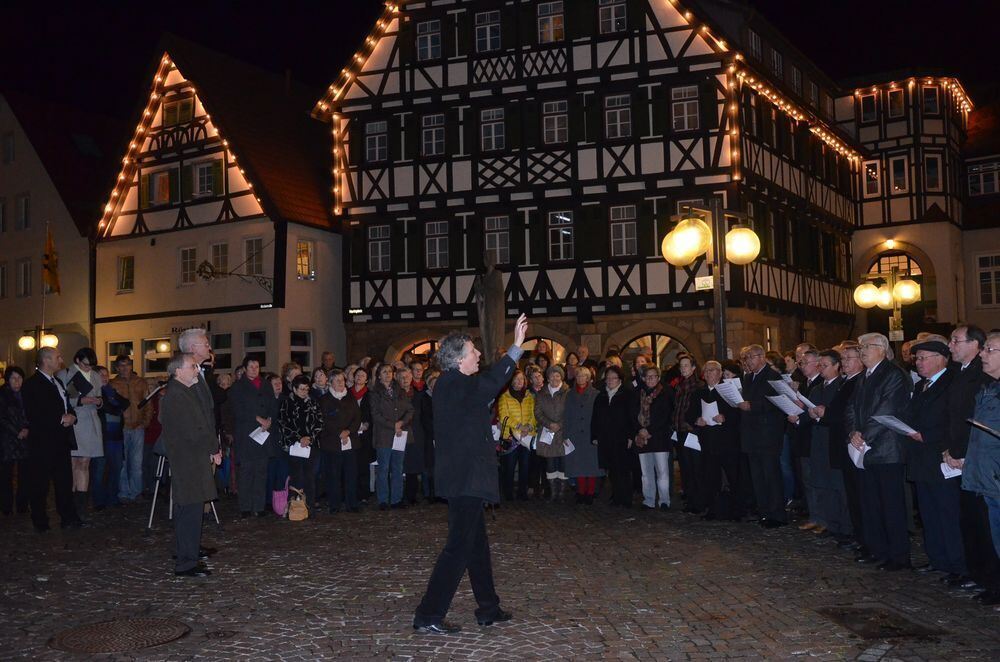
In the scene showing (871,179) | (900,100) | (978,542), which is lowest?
(978,542)

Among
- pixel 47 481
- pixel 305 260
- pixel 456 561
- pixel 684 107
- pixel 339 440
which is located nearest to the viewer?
pixel 456 561

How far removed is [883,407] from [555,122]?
63.0ft

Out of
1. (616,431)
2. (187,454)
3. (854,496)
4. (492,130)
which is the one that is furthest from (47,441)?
(492,130)

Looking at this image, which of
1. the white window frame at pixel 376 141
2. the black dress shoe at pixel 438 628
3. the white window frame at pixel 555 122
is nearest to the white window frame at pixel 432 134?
the white window frame at pixel 376 141

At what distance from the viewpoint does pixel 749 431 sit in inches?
496

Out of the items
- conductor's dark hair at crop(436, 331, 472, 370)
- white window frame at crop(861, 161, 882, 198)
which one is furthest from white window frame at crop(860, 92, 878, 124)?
conductor's dark hair at crop(436, 331, 472, 370)

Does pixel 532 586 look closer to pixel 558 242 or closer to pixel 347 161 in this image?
pixel 558 242

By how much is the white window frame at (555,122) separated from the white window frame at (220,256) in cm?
955

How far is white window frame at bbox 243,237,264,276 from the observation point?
29.5m

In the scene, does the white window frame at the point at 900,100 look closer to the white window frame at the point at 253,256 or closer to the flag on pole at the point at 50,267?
the white window frame at the point at 253,256

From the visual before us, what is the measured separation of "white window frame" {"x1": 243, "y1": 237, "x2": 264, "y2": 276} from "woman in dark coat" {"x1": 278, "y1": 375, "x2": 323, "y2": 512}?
16052mm

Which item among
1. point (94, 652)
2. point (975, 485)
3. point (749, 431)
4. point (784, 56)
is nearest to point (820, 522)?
point (749, 431)

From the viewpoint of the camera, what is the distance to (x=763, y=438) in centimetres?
1248

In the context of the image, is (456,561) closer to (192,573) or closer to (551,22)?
(192,573)
